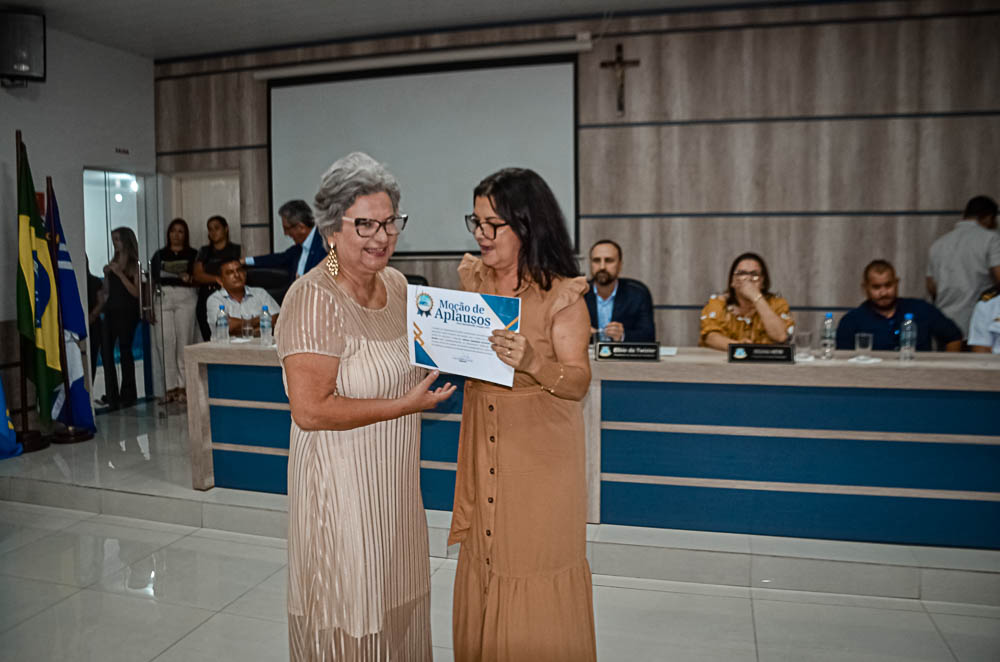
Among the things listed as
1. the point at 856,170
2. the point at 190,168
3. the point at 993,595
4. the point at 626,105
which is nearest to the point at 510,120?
the point at 626,105

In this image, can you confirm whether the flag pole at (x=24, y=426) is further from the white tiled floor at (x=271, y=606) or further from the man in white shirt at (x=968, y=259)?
the man in white shirt at (x=968, y=259)

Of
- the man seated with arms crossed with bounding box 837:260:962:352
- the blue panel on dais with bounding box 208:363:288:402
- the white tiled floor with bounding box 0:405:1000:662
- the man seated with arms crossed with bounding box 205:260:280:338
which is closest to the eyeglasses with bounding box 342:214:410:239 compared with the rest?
the white tiled floor with bounding box 0:405:1000:662

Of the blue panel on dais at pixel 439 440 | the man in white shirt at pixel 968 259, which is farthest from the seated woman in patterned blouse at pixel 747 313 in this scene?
the man in white shirt at pixel 968 259

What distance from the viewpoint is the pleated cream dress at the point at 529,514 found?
1.79 m

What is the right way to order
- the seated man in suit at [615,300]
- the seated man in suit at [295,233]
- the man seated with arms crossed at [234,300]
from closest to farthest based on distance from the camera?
the seated man in suit at [615,300]
the seated man in suit at [295,233]
the man seated with arms crossed at [234,300]

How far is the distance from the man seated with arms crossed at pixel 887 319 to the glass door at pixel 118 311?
5.45 meters

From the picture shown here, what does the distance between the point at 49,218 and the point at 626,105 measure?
4460 mm

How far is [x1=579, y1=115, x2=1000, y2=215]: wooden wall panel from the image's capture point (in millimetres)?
5305

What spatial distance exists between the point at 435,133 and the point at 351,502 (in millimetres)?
5039

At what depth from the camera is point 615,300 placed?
4.35 meters

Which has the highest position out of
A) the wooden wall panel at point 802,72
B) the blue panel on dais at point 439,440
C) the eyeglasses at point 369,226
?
the wooden wall panel at point 802,72

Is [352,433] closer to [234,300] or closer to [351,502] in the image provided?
[351,502]

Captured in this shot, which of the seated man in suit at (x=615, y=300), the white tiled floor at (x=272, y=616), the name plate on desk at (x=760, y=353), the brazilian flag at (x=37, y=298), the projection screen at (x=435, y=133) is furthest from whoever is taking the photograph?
the projection screen at (x=435, y=133)

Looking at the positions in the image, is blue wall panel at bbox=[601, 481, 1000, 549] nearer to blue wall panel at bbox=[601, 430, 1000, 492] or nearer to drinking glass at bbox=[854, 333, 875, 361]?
blue wall panel at bbox=[601, 430, 1000, 492]
